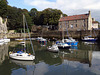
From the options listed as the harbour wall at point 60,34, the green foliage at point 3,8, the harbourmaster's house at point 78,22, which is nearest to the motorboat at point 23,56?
the harbour wall at point 60,34

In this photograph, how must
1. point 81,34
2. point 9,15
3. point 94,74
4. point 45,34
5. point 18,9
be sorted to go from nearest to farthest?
point 94,74, point 81,34, point 45,34, point 9,15, point 18,9

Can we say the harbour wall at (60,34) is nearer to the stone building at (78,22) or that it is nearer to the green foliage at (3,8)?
the stone building at (78,22)

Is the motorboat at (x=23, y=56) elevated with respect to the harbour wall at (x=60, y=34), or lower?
lower

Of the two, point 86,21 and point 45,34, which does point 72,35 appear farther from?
point 45,34

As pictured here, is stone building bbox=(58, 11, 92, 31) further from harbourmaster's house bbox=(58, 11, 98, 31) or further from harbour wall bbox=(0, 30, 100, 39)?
harbour wall bbox=(0, 30, 100, 39)

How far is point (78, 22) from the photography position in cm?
5512

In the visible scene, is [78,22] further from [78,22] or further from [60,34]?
[60,34]

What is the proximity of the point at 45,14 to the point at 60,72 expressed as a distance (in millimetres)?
58007

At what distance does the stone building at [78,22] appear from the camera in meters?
53.3

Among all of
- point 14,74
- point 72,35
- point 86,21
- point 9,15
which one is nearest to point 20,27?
point 9,15

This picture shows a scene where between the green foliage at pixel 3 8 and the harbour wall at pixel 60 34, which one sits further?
the green foliage at pixel 3 8

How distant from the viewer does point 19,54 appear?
17.8 meters

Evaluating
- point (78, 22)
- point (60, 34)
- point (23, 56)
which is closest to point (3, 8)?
point (60, 34)

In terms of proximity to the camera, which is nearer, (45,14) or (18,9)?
(45,14)
